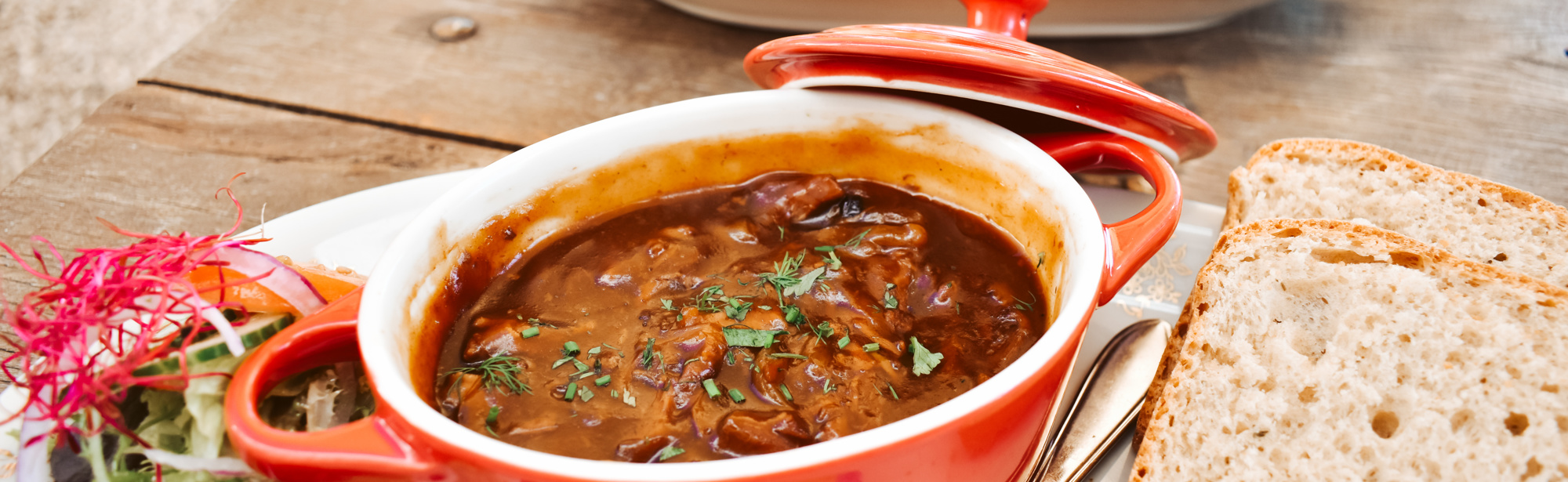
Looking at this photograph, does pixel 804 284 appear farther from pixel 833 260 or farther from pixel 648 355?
pixel 648 355

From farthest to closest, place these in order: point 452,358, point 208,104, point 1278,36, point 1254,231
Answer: point 1278,36
point 208,104
point 1254,231
point 452,358

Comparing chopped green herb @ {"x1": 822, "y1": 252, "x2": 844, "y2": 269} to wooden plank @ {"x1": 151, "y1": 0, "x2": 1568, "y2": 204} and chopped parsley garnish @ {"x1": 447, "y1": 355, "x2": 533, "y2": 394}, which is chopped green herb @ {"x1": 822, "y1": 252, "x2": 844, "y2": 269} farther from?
wooden plank @ {"x1": 151, "y1": 0, "x2": 1568, "y2": 204}

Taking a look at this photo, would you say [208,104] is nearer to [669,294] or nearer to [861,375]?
[669,294]

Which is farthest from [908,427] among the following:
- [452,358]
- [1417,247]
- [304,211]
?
[304,211]

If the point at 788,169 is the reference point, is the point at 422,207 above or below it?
below

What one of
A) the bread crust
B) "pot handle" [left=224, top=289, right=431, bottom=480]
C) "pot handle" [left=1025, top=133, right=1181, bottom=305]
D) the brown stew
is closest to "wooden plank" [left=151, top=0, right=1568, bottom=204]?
the bread crust

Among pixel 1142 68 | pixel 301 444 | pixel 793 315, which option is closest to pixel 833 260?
pixel 793 315
